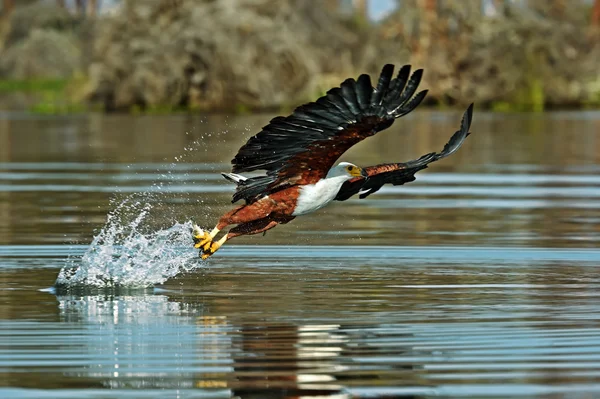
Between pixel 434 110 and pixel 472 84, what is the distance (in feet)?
6.65

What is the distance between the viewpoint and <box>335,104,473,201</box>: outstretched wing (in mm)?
13344

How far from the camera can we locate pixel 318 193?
12430 mm

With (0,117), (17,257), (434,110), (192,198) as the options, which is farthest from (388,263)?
(434,110)

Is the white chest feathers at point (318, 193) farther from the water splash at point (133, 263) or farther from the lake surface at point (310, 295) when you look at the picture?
the water splash at point (133, 263)

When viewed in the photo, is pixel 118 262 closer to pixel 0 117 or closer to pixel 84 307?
pixel 84 307

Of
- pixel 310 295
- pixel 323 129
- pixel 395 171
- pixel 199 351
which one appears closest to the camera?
pixel 199 351

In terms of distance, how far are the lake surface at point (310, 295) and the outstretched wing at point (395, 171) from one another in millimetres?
719

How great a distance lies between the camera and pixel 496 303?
1182cm

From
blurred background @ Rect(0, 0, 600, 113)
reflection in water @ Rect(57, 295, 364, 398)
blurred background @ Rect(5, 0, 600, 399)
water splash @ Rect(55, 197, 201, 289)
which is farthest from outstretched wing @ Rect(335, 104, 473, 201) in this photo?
blurred background @ Rect(0, 0, 600, 113)

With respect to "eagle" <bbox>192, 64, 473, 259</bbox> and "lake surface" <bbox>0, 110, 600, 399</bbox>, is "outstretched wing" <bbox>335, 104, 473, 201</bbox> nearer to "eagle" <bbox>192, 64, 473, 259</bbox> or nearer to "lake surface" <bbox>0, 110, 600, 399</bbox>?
"eagle" <bbox>192, 64, 473, 259</bbox>

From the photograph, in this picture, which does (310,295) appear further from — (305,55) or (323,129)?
Answer: (305,55)

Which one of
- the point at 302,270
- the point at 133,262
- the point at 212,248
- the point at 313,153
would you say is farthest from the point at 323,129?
the point at 133,262

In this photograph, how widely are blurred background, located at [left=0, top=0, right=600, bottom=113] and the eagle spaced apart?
1524 inches

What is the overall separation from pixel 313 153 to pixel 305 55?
41408mm
